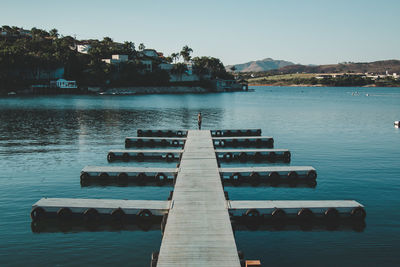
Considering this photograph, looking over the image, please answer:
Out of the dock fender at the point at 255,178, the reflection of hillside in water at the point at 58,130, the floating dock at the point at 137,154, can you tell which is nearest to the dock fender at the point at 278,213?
the dock fender at the point at 255,178

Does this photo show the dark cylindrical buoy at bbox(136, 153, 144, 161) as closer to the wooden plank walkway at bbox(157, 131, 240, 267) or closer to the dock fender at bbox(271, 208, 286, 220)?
the wooden plank walkway at bbox(157, 131, 240, 267)

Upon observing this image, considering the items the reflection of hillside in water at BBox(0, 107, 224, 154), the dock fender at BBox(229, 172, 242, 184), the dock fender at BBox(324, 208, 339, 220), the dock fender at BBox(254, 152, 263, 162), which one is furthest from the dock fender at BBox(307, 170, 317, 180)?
the reflection of hillside in water at BBox(0, 107, 224, 154)

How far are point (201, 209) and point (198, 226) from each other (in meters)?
2.05

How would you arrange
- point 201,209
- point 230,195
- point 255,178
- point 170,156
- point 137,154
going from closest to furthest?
1. point 201,209
2. point 230,195
3. point 255,178
4. point 137,154
5. point 170,156

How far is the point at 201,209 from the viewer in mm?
17469

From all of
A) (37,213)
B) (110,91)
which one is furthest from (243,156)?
(110,91)

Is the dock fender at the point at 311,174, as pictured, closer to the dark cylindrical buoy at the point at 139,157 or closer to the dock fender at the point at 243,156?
the dock fender at the point at 243,156

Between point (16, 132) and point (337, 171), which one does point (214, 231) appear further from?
point (16, 132)

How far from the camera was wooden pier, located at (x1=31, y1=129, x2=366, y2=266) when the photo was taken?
1364cm

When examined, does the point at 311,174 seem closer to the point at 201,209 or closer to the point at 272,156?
the point at 272,156

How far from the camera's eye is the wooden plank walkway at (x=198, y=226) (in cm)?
1288

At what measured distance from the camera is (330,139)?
155ft

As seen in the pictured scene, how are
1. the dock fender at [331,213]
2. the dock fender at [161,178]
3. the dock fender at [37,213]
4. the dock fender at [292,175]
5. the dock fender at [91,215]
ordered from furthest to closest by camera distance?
the dock fender at [292,175] < the dock fender at [161,178] < the dock fender at [331,213] < the dock fender at [37,213] < the dock fender at [91,215]

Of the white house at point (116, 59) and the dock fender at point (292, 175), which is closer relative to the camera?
the dock fender at point (292, 175)
